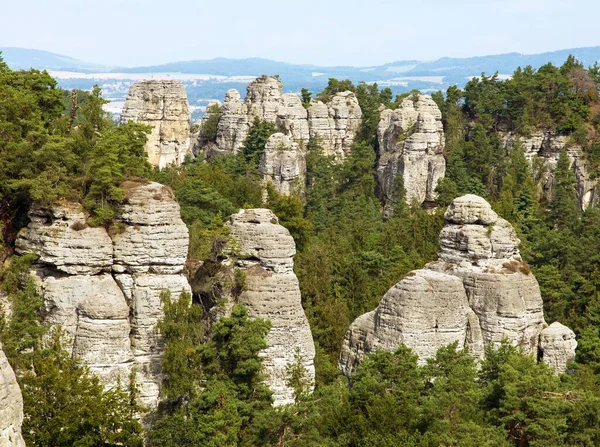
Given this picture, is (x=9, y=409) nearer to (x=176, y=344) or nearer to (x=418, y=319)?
(x=176, y=344)

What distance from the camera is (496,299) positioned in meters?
29.5

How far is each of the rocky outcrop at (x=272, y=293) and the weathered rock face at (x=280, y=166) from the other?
3624 centimetres

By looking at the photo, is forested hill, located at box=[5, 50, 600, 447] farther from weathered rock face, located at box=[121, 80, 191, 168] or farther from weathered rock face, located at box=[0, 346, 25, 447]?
weathered rock face, located at box=[121, 80, 191, 168]

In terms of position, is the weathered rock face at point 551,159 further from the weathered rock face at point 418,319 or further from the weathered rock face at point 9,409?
the weathered rock face at point 9,409

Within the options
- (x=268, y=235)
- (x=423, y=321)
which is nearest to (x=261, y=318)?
(x=268, y=235)

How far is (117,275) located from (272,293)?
413 cm

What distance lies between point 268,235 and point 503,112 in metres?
48.5

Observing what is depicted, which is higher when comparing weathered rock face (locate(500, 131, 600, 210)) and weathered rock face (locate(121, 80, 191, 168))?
weathered rock face (locate(121, 80, 191, 168))

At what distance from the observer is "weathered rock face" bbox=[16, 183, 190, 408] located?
25062mm

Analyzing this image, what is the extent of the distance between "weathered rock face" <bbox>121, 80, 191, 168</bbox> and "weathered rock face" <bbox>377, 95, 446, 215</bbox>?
13949 mm

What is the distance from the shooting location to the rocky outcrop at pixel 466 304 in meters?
27.7

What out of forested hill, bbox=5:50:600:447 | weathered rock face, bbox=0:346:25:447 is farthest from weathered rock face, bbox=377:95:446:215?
weathered rock face, bbox=0:346:25:447

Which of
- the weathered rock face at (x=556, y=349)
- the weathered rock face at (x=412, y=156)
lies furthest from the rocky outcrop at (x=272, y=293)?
the weathered rock face at (x=412, y=156)

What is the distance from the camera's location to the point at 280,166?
209 feet
